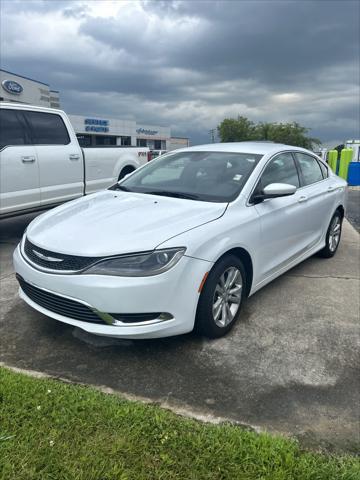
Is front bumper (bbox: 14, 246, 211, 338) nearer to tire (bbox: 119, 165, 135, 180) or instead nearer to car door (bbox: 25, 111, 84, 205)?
car door (bbox: 25, 111, 84, 205)

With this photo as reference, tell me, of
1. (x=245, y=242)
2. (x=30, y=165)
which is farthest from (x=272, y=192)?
(x=30, y=165)

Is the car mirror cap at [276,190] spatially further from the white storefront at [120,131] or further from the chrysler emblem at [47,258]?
the white storefront at [120,131]

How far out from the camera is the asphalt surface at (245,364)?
101 inches

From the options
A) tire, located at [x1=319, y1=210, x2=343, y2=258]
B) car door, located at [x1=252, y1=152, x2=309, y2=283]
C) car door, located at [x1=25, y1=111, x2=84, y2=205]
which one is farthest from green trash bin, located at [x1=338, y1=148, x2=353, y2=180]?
car door, located at [x1=252, y1=152, x2=309, y2=283]

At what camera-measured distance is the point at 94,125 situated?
182 ft

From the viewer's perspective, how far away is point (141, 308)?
9.32 ft

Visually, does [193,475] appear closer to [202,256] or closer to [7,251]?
[202,256]

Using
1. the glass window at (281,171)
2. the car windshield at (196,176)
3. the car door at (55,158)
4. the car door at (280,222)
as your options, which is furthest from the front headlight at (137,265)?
the car door at (55,158)

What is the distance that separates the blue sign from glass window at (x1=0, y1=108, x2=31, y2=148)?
35646 mm

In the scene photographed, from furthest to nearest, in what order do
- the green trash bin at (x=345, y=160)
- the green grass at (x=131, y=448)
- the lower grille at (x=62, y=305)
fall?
the green trash bin at (x=345, y=160)
the lower grille at (x=62, y=305)
the green grass at (x=131, y=448)

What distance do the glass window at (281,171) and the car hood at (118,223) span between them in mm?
879

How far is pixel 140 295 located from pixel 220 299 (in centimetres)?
82

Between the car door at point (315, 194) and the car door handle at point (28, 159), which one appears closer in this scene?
the car door at point (315, 194)

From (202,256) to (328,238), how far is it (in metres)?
3.20
